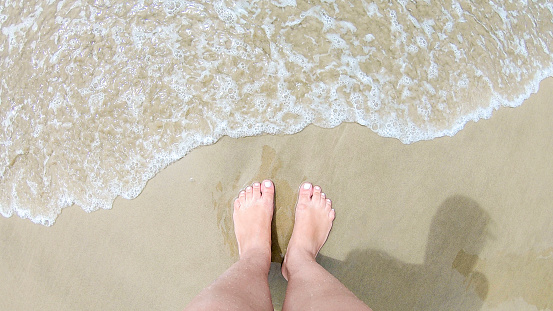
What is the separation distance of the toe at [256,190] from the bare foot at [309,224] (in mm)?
244

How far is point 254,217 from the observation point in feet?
5.81

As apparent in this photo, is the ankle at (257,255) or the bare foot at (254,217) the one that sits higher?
the bare foot at (254,217)

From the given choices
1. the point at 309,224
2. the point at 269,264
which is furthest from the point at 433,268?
the point at 269,264

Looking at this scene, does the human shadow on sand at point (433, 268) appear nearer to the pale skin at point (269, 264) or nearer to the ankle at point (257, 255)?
the pale skin at point (269, 264)

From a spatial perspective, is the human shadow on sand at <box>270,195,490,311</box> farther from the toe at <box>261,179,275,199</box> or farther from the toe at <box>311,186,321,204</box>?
the toe at <box>261,179,275,199</box>

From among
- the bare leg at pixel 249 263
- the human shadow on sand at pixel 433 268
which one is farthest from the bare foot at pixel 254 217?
the human shadow on sand at pixel 433 268

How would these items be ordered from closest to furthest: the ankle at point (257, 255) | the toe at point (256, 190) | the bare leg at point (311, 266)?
the bare leg at point (311, 266) < the ankle at point (257, 255) < the toe at point (256, 190)

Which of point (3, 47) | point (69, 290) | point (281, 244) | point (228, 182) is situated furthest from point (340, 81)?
point (3, 47)

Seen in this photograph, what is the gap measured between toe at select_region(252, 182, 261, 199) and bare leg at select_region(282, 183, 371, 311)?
247 millimetres

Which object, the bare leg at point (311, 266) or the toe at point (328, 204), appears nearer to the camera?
the bare leg at point (311, 266)

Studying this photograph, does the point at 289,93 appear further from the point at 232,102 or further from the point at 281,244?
the point at 281,244

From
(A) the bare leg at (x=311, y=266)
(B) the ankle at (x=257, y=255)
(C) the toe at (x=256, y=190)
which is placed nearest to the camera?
(A) the bare leg at (x=311, y=266)

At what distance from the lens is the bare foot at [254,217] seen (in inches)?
69.7

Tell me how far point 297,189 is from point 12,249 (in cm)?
180
